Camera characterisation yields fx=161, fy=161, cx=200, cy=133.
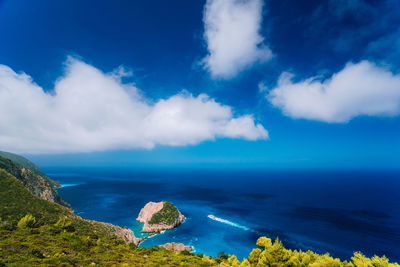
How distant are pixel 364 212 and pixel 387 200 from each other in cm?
4572

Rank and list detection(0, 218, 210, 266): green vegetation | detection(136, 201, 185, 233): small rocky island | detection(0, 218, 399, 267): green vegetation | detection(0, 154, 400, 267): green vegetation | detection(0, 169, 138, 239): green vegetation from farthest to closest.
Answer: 1. detection(136, 201, 185, 233): small rocky island
2. detection(0, 169, 138, 239): green vegetation
3. detection(0, 154, 400, 267): green vegetation
4. detection(0, 218, 399, 267): green vegetation
5. detection(0, 218, 210, 266): green vegetation

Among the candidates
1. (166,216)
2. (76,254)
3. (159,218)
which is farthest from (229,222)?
(76,254)

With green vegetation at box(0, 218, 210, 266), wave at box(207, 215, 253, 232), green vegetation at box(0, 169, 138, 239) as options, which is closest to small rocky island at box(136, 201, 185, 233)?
wave at box(207, 215, 253, 232)

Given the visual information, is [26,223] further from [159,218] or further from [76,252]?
[159,218]

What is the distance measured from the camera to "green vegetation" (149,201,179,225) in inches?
2805

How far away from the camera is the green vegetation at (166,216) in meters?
71.2

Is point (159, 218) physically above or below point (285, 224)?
above

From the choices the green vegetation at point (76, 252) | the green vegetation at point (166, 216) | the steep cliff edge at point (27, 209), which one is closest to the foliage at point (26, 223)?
the green vegetation at point (76, 252)

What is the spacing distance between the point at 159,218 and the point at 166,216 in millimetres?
3261

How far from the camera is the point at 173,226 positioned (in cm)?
7288

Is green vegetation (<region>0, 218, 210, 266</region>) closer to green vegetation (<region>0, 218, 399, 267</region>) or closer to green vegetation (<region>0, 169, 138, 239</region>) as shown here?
green vegetation (<region>0, 218, 399, 267</region>)

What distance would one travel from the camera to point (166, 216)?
73.6m

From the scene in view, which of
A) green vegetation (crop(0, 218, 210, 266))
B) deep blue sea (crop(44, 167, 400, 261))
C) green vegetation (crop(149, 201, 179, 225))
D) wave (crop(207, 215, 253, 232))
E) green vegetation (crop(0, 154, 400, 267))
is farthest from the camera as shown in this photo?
wave (crop(207, 215, 253, 232))

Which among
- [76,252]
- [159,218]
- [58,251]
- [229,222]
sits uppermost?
[58,251]
